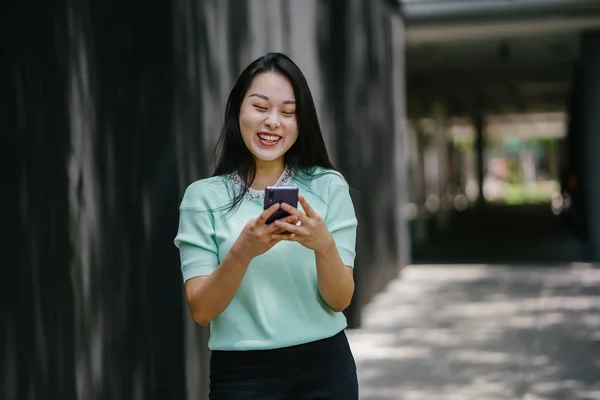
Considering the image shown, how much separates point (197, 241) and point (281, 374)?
397 mm

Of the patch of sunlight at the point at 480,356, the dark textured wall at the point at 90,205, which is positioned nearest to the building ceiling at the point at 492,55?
the patch of sunlight at the point at 480,356

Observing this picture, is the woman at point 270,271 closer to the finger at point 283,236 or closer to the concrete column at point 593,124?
the finger at point 283,236

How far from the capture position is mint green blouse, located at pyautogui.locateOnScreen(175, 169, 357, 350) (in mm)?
2209

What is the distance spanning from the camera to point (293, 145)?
2.41 meters

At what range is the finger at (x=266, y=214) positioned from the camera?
2.04m

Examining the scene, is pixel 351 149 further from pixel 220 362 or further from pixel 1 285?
pixel 220 362

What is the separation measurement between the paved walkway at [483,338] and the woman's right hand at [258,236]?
4.11m

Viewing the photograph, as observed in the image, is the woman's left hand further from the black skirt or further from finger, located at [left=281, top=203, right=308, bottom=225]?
the black skirt

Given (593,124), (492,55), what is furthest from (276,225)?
(492,55)

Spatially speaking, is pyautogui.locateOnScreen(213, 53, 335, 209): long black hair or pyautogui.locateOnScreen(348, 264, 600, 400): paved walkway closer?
pyautogui.locateOnScreen(213, 53, 335, 209): long black hair

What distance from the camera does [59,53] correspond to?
3.37 m

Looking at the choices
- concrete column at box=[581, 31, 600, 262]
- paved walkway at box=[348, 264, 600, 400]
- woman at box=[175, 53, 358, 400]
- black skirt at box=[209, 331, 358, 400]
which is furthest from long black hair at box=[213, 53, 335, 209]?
concrete column at box=[581, 31, 600, 262]

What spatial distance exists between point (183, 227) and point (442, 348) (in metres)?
5.71

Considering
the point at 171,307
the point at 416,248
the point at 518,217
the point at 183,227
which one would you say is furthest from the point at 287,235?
the point at 518,217
